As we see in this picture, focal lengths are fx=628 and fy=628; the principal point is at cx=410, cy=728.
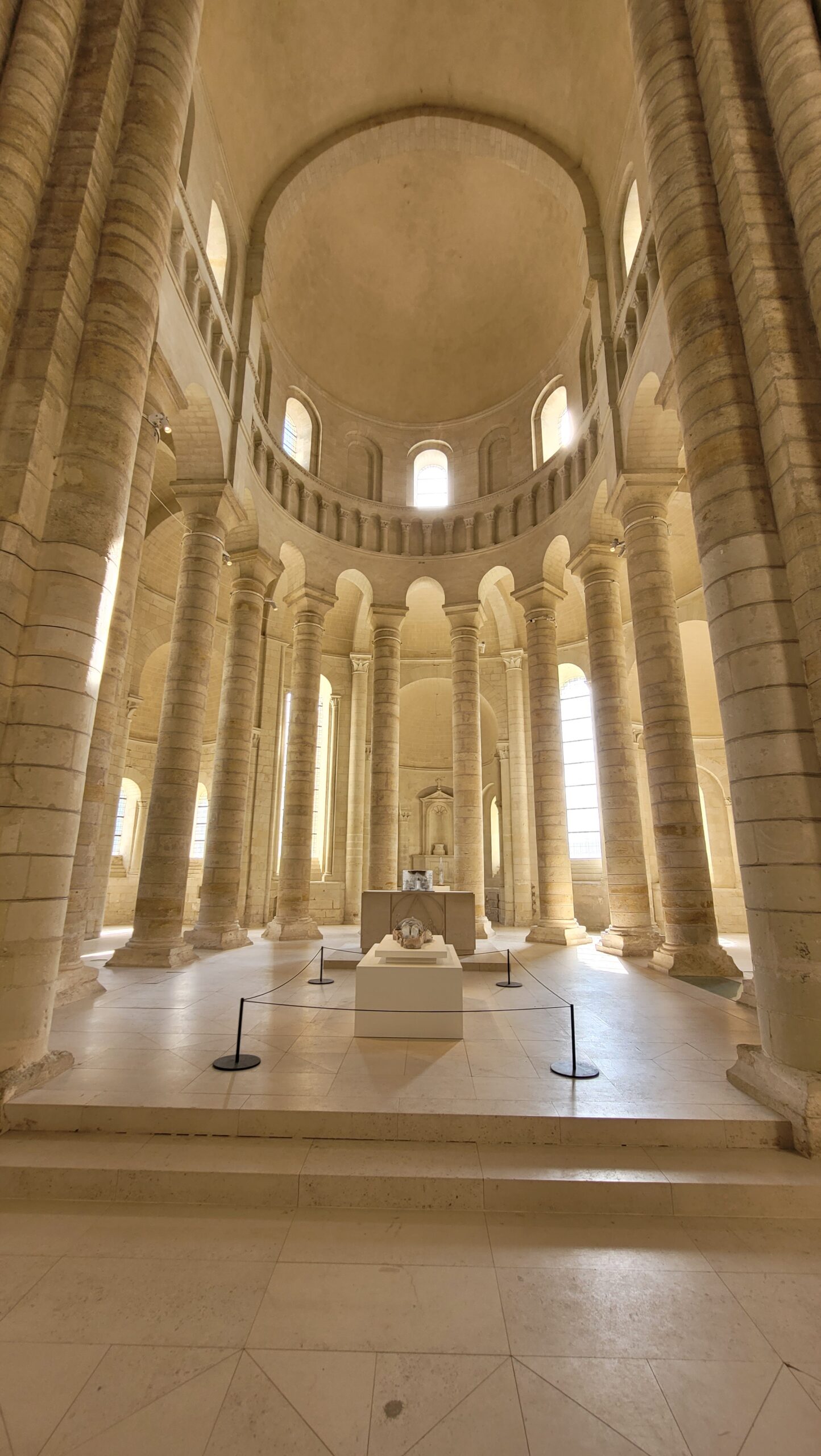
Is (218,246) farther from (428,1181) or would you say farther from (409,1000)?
(428,1181)

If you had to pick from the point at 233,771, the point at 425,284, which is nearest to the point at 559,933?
the point at 233,771

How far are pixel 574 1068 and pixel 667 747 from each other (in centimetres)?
598

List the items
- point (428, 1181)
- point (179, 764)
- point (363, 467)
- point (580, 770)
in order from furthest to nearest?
point (580, 770) < point (363, 467) < point (179, 764) < point (428, 1181)

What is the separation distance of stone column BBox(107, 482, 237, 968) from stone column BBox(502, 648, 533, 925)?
1123 cm

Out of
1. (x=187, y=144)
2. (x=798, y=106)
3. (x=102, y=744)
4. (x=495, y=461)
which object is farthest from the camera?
(x=495, y=461)

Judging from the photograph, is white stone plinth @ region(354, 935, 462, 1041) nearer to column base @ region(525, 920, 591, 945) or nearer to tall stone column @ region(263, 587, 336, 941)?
column base @ region(525, 920, 591, 945)

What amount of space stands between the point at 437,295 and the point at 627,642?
11246 mm

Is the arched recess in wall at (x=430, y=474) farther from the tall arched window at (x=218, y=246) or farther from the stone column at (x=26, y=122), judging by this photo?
the stone column at (x=26, y=122)

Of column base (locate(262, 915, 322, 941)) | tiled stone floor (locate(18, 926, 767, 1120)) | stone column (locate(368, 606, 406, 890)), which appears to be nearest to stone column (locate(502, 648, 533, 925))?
stone column (locate(368, 606, 406, 890))

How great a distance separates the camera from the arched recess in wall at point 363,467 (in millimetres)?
17984

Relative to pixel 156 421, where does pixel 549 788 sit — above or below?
below

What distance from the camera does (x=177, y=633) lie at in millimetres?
10898

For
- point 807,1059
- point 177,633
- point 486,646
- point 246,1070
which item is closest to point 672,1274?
point 807,1059

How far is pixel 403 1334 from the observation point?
2643 millimetres
